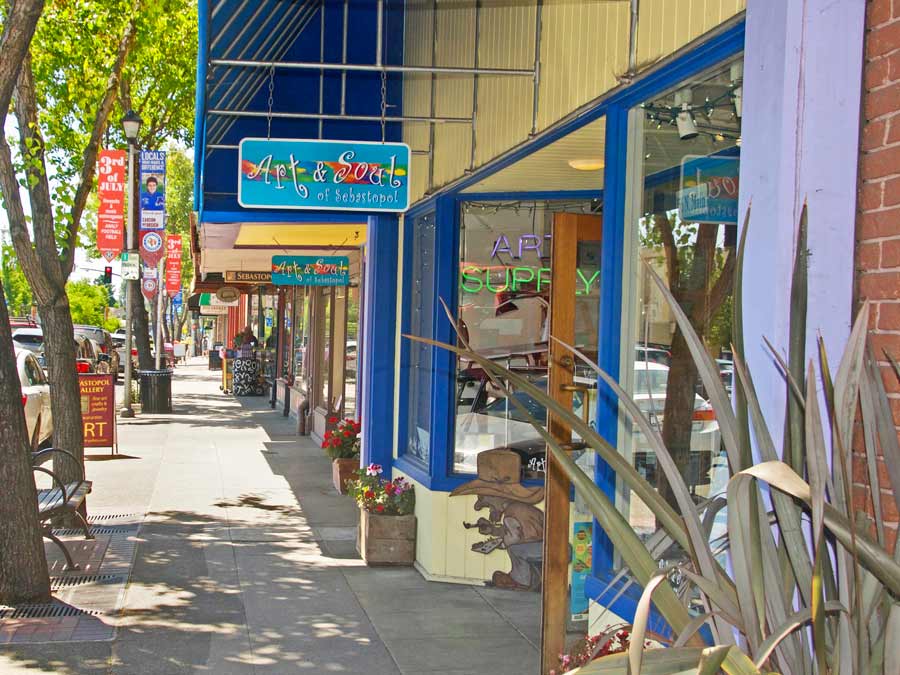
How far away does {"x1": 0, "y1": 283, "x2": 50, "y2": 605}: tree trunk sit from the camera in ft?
21.0

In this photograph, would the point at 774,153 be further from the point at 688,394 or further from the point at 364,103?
the point at 364,103

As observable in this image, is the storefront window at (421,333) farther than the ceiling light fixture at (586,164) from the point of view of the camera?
Yes

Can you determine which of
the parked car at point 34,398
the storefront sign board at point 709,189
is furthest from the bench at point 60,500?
the parked car at point 34,398

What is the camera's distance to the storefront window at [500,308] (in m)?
7.89

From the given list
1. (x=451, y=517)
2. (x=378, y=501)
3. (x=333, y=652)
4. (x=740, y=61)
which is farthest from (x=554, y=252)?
(x=378, y=501)

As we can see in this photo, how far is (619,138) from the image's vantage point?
4.66m

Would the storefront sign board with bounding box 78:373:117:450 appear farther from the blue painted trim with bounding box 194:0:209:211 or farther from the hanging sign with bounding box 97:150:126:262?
the hanging sign with bounding box 97:150:126:262

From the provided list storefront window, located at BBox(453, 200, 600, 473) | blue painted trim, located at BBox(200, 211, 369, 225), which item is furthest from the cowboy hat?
blue painted trim, located at BBox(200, 211, 369, 225)

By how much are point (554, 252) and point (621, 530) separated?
9.57 ft

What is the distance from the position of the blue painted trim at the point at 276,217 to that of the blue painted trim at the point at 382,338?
2.16 ft

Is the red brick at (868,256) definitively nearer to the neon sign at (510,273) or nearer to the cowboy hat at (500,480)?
the cowboy hat at (500,480)

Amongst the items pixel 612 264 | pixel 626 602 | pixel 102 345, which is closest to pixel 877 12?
pixel 612 264

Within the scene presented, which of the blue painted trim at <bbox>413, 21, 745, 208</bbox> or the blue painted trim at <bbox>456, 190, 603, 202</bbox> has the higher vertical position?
the blue painted trim at <bbox>413, 21, 745, 208</bbox>

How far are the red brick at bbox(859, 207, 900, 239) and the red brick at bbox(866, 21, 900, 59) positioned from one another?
1.53 feet
